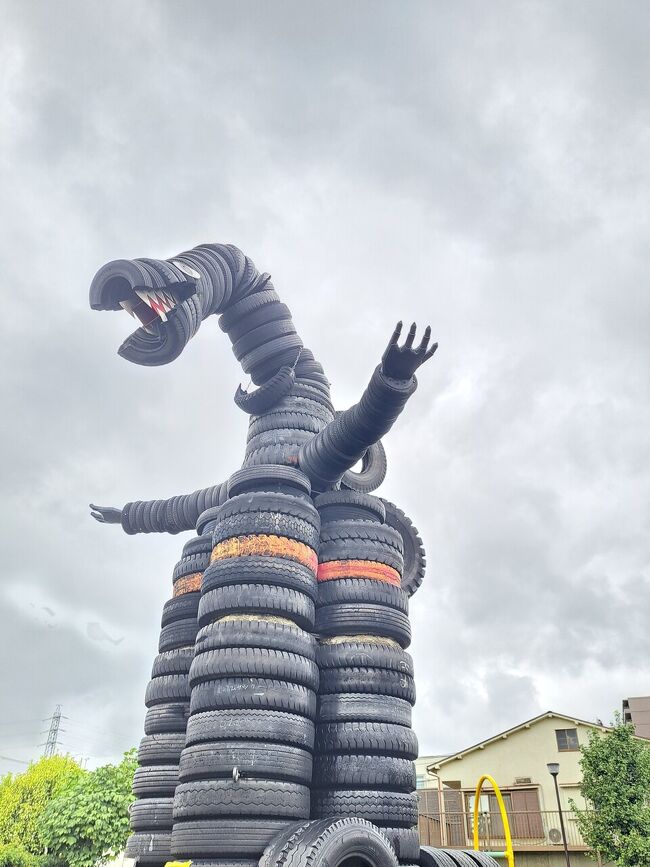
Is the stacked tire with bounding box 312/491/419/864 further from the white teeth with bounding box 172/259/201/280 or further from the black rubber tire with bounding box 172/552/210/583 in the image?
the white teeth with bounding box 172/259/201/280

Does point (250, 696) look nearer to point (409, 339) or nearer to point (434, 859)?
point (434, 859)

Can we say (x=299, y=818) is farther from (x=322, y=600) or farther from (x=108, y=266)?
(x=108, y=266)

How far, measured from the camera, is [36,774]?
1323 inches

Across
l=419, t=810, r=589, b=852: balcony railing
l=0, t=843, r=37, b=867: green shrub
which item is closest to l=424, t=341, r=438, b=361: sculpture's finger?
l=419, t=810, r=589, b=852: balcony railing

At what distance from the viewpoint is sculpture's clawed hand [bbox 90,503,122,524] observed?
1568 cm

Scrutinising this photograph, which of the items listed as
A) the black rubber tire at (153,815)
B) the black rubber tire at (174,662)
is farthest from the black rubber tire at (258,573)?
the black rubber tire at (153,815)

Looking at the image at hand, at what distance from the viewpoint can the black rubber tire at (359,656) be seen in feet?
35.9

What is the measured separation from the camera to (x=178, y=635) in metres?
12.3

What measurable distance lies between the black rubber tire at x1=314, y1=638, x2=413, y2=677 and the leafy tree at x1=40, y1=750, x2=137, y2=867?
17479mm

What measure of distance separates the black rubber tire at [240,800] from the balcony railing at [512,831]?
1729 centimetres

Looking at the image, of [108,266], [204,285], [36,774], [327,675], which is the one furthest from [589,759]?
[36,774]

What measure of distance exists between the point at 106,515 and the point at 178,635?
15.1 ft

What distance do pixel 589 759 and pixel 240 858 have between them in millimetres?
13943

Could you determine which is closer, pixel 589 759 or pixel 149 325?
pixel 149 325
